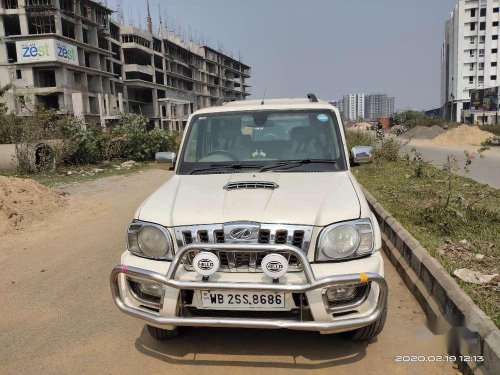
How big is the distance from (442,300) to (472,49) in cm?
8758

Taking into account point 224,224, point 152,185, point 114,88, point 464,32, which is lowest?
point 152,185

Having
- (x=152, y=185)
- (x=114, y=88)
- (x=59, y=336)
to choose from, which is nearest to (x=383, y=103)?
(x=114, y=88)

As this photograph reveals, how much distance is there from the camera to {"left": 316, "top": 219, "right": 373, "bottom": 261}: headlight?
284 centimetres

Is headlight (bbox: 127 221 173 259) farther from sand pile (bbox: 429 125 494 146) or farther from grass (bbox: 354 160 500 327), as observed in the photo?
sand pile (bbox: 429 125 494 146)

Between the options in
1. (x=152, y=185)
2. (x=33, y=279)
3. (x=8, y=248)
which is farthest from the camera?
(x=152, y=185)

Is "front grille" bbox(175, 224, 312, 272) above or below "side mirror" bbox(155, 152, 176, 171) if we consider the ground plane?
below

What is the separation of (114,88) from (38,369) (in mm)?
60552

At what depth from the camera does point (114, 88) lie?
195 feet

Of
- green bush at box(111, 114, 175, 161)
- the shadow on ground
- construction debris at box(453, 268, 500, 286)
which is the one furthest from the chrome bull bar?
green bush at box(111, 114, 175, 161)

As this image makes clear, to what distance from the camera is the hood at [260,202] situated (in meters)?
2.89

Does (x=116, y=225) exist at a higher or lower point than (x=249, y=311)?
lower

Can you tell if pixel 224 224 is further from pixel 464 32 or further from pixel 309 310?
pixel 464 32

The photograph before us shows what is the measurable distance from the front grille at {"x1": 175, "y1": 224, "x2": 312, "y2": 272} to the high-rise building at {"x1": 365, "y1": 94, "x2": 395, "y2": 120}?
143m

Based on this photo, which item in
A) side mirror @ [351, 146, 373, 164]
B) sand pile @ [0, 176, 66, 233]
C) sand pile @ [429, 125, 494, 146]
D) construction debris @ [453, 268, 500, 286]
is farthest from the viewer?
sand pile @ [429, 125, 494, 146]
